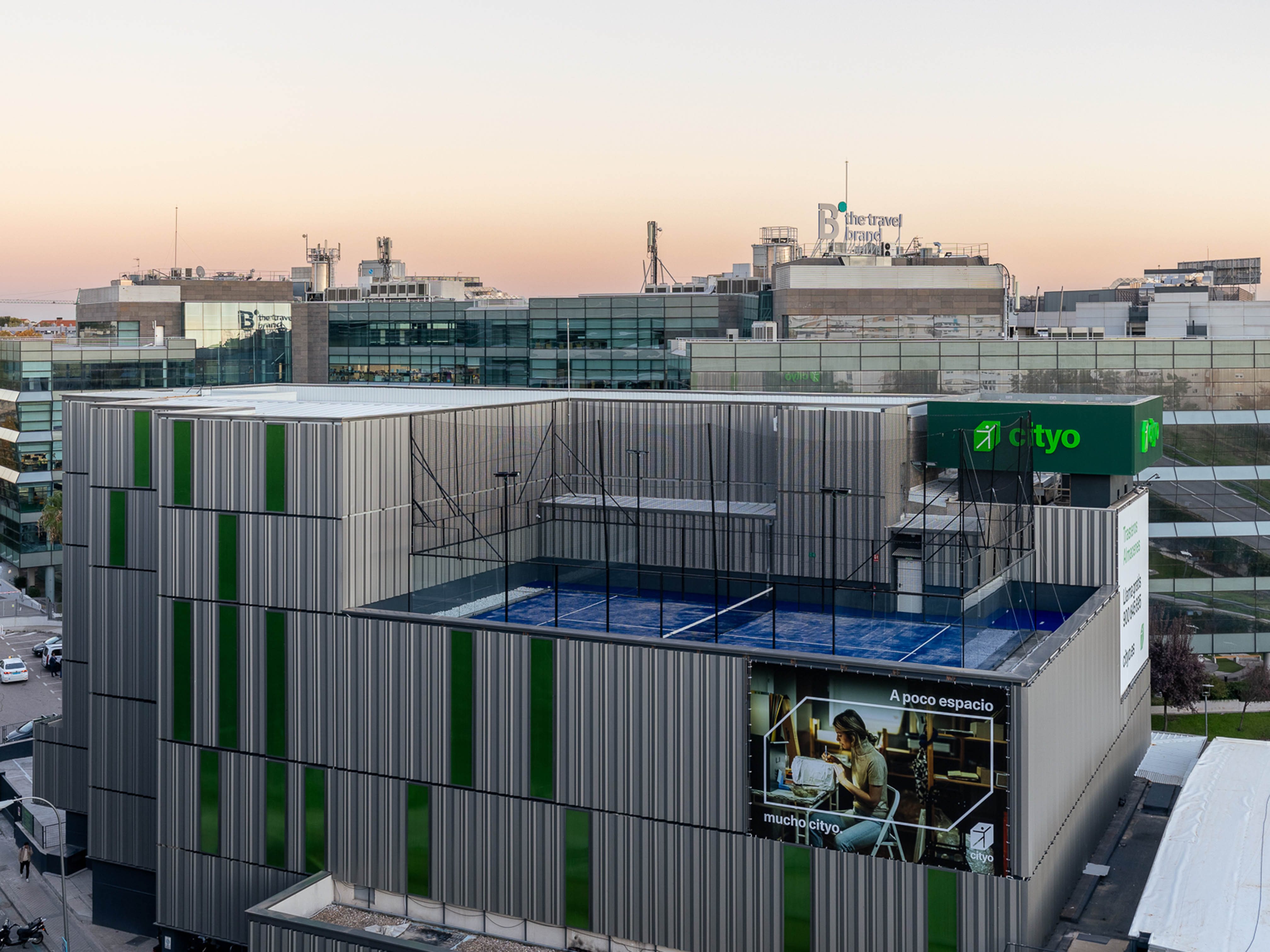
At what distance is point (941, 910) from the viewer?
25.7 meters

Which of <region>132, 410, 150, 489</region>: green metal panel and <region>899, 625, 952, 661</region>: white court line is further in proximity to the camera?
<region>132, 410, 150, 489</region>: green metal panel

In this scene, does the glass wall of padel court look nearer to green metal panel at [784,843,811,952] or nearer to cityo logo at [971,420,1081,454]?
cityo logo at [971,420,1081,454]

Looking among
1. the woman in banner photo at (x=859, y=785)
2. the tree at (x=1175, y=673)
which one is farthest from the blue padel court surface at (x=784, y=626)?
the tree at (x=1175, y=673)

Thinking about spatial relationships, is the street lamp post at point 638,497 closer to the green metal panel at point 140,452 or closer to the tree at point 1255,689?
the green metal panel at point 140,452

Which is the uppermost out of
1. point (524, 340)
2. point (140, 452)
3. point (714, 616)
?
point (524, 340)

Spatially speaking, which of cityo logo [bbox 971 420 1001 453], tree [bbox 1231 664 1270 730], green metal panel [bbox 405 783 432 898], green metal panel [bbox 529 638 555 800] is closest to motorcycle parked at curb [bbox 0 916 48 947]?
green metal panel [bbox 405 783 432 898]

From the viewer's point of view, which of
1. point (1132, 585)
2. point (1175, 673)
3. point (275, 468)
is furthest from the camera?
point (1175, 673)

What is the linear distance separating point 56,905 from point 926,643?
25465 mm

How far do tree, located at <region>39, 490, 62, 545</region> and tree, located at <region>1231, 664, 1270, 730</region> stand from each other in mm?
64858

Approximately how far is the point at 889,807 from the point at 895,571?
1070cm

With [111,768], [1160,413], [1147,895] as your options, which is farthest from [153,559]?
[1160,413]

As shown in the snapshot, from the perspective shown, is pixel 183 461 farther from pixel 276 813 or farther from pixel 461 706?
pixel 461 706

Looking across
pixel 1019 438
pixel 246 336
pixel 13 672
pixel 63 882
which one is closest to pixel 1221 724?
pixel 1019 438

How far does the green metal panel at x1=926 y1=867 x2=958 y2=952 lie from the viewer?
25594 millimetres
